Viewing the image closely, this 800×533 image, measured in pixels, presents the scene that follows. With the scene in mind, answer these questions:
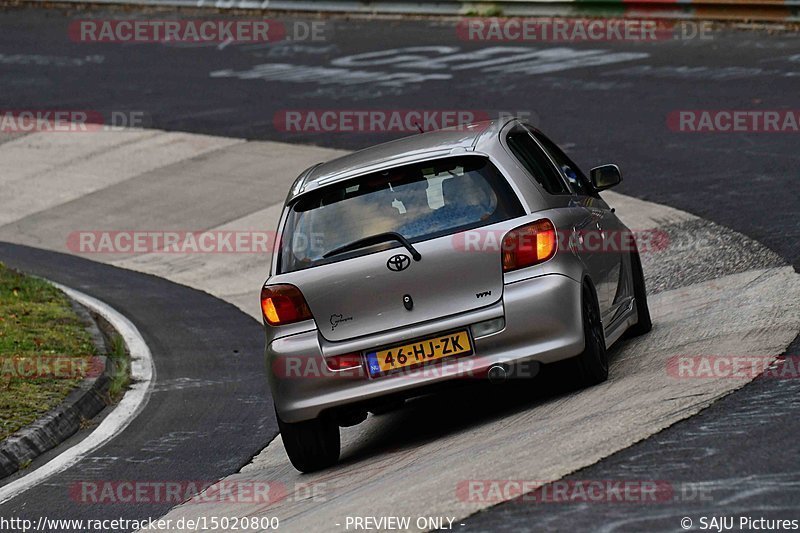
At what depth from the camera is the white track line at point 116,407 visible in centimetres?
891

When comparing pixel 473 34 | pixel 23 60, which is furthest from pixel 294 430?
pixel 23 60

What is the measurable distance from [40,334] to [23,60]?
687 inches

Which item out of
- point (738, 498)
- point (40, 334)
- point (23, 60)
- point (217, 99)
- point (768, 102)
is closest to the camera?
point (738, 498)

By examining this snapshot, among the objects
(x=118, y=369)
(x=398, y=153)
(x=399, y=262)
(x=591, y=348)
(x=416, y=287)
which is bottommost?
(x=118, y=369)

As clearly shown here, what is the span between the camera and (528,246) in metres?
7.95

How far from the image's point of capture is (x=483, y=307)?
789 cm

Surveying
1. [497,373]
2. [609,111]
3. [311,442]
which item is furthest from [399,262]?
[609,111]

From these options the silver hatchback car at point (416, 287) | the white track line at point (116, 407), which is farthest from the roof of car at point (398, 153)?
the white track line at point (116, 407)

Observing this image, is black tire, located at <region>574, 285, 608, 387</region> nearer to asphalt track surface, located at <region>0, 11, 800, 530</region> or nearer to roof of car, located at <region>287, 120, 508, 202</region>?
asphalt track surface, located at <region>0, 11, 800, 530</region>

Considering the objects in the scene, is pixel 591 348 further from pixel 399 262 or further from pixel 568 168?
pixel 568 168

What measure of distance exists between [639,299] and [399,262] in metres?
2.51

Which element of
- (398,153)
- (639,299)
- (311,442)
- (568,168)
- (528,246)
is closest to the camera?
(528,246)

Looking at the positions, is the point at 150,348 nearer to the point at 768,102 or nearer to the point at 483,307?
the point at 483,307

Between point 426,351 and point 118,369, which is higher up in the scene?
point 426,351
